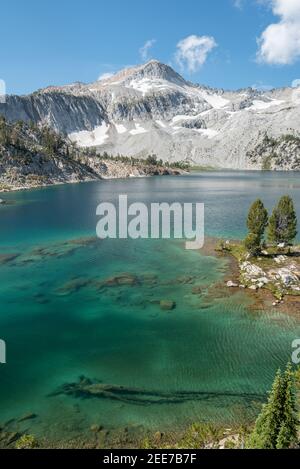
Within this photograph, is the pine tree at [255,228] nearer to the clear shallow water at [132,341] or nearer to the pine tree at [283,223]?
the pine tree at [283,223]

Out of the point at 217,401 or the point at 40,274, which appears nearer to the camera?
the point at 217,401

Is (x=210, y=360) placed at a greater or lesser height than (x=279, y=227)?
lesser

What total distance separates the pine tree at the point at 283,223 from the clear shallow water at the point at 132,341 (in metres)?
11.0

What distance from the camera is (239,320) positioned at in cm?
4378

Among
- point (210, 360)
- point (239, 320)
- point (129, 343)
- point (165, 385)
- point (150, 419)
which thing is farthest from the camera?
point (239, 320)

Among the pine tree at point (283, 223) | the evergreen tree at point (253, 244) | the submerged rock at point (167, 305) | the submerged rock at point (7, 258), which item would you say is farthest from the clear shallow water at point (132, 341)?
the pine tree at point (283, 223)

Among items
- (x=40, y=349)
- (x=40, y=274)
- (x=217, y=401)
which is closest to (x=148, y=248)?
(x=40, y=274)

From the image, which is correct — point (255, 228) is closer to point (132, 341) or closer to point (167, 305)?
point (167, 305)

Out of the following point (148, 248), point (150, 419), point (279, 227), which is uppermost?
point (279, 227)

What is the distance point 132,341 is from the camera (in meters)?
39.5

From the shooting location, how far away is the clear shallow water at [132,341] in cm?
2939

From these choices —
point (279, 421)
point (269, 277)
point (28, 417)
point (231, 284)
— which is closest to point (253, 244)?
point (269, 277)
